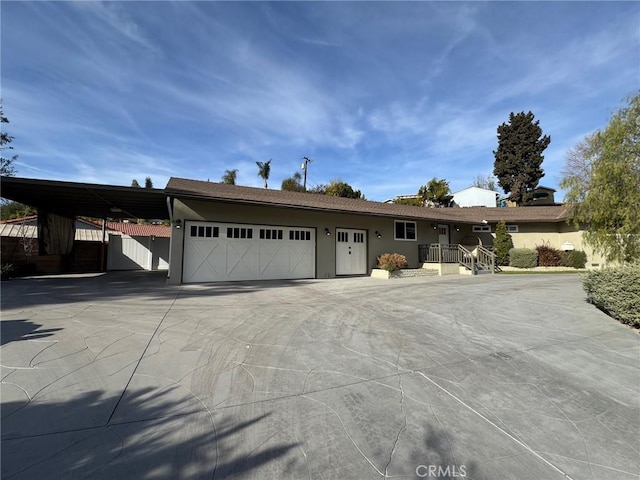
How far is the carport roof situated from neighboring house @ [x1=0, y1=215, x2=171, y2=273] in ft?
6.65

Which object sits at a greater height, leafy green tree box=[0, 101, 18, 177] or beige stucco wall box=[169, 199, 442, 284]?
leafy green tree box=[0, 101, 18, 177]

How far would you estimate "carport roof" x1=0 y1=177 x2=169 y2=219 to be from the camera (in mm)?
9133

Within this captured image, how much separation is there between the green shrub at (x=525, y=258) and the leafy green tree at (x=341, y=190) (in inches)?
830

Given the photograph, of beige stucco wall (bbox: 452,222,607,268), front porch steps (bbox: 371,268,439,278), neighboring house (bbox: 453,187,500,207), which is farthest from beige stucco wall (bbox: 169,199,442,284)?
neighboring house (bbox: 453,187,500,207)

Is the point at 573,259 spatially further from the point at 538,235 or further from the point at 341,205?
the point at 341,205

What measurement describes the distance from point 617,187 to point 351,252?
31.4 feet

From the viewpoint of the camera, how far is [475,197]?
36.6 metres

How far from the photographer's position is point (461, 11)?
27.6 feet

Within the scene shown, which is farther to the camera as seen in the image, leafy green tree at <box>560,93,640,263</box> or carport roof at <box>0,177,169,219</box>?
carport roof at <box>0,177,169,219</box>

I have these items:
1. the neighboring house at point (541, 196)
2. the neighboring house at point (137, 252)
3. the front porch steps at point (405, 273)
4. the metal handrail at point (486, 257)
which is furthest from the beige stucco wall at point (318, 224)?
the neighboring house at point (541, 196)

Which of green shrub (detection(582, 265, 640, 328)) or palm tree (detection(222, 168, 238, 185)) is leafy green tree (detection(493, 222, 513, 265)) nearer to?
green shrub (detection(582, 265, 640, 328))

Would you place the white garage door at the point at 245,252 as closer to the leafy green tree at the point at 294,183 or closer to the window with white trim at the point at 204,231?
the window with white trim at the point at 204,231

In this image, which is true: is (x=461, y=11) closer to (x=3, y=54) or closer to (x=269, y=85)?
(x=269, y=85)

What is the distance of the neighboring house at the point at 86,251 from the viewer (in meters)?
13.0
